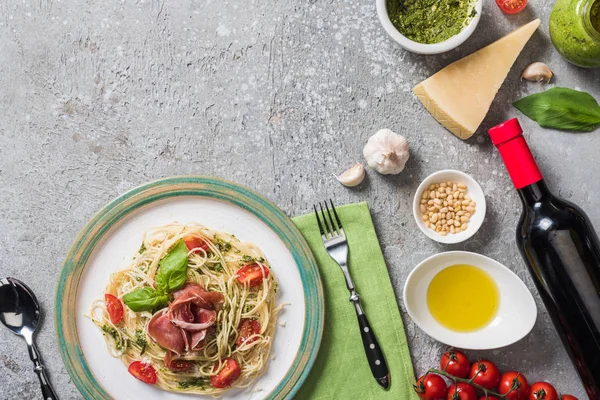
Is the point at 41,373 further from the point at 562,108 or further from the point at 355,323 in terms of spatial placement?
the point at 562,108

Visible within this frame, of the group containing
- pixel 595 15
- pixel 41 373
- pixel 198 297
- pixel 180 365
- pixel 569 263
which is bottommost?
pixel 569 263

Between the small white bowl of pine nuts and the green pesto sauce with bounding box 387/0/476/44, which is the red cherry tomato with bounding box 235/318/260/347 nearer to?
the small white bowl of pine nuts

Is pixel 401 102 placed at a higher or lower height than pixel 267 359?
higher

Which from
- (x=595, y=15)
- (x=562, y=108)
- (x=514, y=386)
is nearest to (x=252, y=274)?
(x=514, y=386)

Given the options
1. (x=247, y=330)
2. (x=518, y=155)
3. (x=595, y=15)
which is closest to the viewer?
(x=518, y=155)

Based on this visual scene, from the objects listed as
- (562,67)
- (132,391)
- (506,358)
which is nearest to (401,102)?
(562,67)

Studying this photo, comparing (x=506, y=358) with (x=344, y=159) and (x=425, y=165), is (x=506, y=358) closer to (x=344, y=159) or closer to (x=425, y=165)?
(x=425, y=165)

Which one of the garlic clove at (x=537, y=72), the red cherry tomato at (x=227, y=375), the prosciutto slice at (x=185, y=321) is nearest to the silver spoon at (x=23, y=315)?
the prosciutto slice at (x=185, y=321)

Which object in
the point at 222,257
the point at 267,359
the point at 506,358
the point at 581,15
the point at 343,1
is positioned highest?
the point at 343,1
